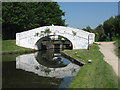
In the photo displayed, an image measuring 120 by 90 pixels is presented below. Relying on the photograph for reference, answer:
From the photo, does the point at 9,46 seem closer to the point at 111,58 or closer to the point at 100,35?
the point at 111,58

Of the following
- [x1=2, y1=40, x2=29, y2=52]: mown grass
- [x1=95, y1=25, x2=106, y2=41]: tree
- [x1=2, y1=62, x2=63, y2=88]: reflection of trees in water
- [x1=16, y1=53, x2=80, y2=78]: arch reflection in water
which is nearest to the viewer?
[x1=2, y1=62, x2=63, y2=88]: reflection of trees in water

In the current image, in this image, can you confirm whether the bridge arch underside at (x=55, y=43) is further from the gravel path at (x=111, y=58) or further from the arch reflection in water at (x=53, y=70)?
the arch reflection in water at (x=53, y=70)

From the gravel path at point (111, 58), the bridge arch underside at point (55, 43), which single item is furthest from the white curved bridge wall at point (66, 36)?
the gravel path at point (111, 58)

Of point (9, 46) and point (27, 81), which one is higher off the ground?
point (9, 46)

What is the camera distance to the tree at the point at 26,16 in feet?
119

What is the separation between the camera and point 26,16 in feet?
124

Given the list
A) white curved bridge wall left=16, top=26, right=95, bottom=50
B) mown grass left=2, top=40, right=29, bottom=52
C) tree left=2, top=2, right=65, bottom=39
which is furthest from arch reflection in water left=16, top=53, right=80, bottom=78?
tree left=2, top=2, right=65, bottom=39

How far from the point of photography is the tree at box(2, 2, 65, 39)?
119ft

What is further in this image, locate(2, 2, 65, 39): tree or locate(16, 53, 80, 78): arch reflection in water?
locate(2, 2, 65, 39): tree

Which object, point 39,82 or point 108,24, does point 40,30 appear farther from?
point 108,24

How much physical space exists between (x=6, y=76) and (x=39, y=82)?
8.95 ft

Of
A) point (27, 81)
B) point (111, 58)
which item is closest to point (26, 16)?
point (111, 58)

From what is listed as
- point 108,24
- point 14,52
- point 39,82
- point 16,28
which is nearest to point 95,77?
point 39,82

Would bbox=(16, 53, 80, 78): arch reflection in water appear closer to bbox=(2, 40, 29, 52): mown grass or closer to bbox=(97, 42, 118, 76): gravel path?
bbox=(97, 42, 118, 76): gravel path
